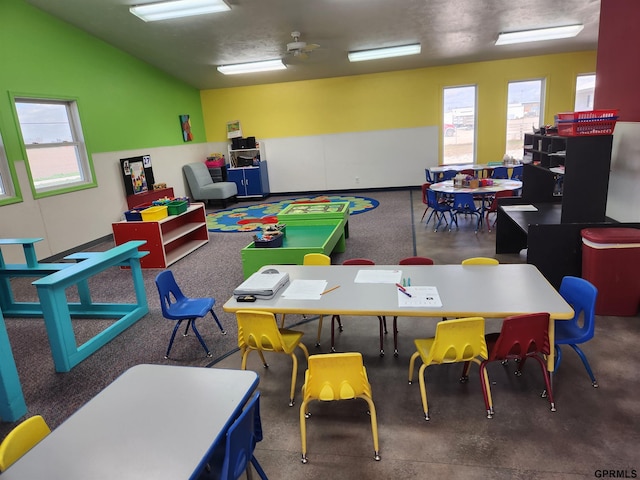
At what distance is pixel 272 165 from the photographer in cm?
1210

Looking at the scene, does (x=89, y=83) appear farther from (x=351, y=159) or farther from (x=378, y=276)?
(x=378, y=276)

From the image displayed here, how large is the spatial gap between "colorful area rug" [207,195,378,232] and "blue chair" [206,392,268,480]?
21.0 feet

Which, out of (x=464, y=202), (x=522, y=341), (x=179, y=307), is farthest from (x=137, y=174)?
(x=522, y=341)

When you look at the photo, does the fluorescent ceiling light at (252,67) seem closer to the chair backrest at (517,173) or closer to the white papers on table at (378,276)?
the chair backrest at (517,173)

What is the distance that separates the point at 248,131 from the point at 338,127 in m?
2.69

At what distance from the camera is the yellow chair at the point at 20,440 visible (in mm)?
1555

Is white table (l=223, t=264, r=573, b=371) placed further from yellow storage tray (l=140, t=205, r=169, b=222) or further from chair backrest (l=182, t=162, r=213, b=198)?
chair backrest (l=182, t=162, r=213, b=198)

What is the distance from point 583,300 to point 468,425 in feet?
3.89

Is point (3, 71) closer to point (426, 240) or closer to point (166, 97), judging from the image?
point (166, 97)

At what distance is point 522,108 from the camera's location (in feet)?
35.0

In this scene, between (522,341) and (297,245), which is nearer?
(522,341)

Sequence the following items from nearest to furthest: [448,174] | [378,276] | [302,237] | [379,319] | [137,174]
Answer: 1. [378,276]
2. [379,319]
3. [302,237]
4. [137,174]
5. [448,174]

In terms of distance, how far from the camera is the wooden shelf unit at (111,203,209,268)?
5.98 metres

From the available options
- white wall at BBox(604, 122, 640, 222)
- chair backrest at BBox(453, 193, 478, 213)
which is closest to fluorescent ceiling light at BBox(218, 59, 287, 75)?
chair backrest at BBox(453, 193, 478, 213)
